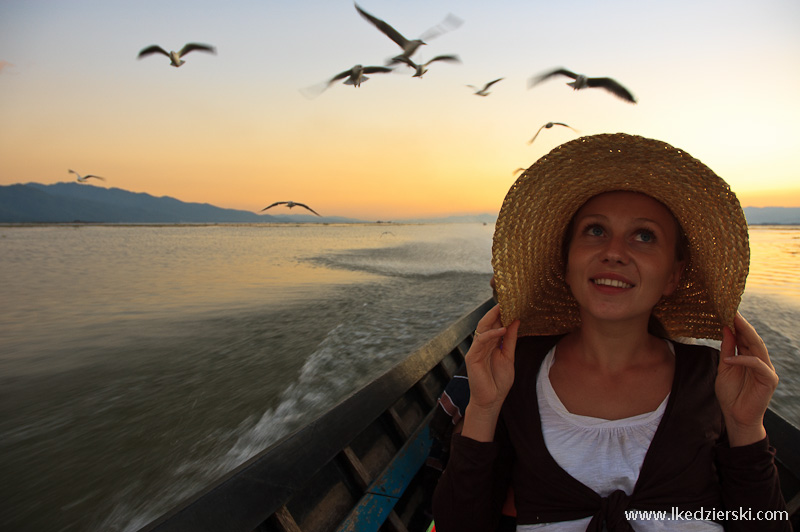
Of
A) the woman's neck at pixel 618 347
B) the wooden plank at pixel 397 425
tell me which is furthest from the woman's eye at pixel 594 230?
the wooden plank at pixel 397 425

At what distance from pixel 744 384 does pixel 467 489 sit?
0.96 meters

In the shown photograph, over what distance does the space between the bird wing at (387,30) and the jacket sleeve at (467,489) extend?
9722mm

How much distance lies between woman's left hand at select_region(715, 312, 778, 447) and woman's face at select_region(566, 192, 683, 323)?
0.91ft

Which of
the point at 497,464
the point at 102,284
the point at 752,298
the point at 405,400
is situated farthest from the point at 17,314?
the point at 752,298

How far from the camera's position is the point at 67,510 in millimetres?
3375

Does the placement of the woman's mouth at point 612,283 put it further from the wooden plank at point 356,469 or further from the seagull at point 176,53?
the seagull at point 176,53

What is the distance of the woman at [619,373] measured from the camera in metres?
1.37

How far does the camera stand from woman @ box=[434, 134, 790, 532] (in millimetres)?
1365

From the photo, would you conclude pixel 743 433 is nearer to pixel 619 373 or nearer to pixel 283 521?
pixel 619 373

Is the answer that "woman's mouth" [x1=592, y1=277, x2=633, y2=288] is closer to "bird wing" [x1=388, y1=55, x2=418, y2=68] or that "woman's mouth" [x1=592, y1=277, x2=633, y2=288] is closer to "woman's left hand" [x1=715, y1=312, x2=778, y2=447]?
"woman's left hand" [x1=715, y1=312, x2=778, y2=447]

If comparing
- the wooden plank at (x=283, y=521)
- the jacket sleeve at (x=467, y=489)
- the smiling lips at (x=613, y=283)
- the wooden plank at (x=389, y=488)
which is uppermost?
the smiling lips at (x=613, y=283)

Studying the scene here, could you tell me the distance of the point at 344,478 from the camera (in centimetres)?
226

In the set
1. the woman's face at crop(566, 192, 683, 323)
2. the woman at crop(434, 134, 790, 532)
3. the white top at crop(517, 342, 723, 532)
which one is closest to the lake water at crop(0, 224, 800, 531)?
the woman at crop(434, 134, 790, 532)

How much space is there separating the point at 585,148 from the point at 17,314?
12210 mm
